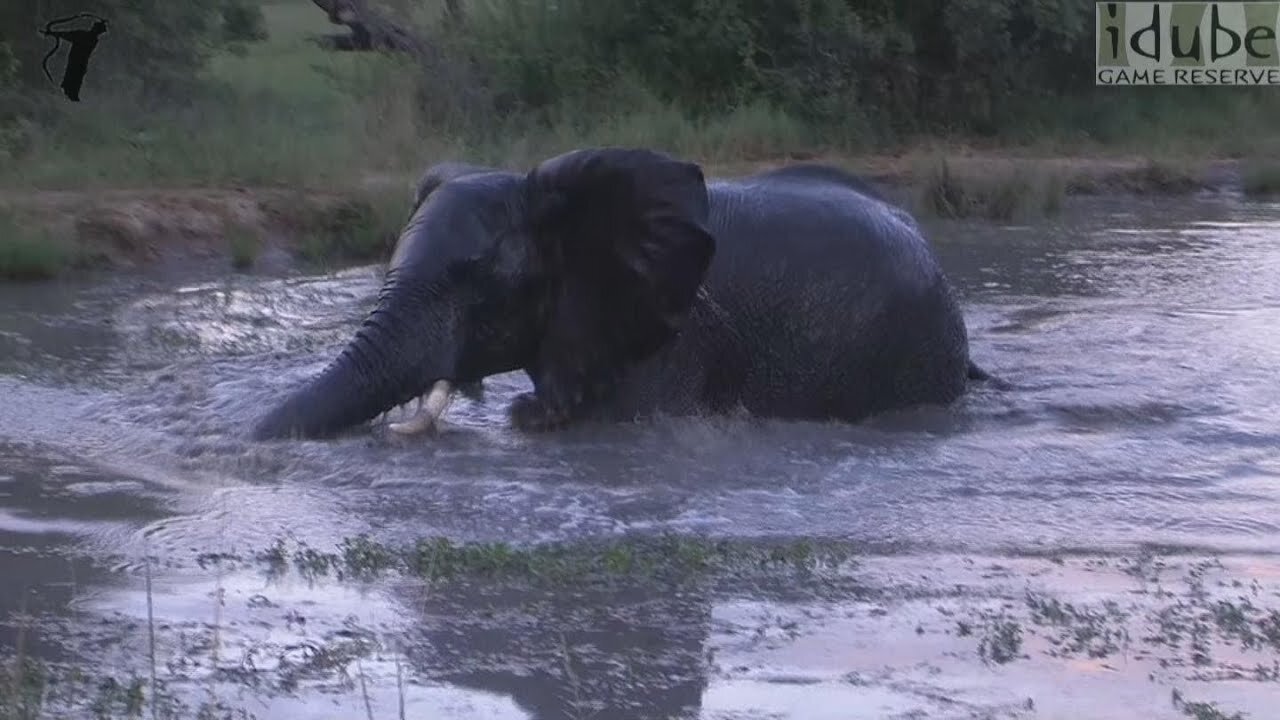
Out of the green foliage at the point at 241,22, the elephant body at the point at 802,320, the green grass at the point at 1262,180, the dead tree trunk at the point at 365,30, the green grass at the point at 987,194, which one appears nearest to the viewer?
the elephant body at the point at 802,320

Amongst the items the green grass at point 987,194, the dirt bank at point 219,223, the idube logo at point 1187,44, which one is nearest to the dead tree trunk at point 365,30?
the dirt bank at point 219,223

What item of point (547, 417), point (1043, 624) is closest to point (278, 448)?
point (547, 417)

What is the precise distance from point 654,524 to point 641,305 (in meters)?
1.49

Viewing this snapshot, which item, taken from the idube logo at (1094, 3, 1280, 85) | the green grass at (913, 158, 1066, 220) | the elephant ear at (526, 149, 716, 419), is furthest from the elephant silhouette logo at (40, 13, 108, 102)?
the idube logo at (1094, 3, 1280, 85)

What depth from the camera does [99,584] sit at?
19.2 ft

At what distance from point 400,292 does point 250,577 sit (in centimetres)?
204

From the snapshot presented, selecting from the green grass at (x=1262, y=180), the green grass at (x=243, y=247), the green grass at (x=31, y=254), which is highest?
the green grass at (x=31, y=254)

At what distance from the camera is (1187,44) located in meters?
25.7

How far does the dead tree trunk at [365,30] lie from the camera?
73.2 feet

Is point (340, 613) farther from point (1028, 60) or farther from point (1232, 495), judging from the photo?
point (1028, 60)

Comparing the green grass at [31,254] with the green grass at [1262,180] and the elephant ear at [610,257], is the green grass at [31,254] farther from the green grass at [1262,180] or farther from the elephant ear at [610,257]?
the green grass at [1262,180]

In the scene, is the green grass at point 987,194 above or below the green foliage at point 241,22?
below

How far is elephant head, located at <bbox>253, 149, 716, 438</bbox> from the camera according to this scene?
785 cm

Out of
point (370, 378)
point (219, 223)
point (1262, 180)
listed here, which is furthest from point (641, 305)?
point (1262, 180)
